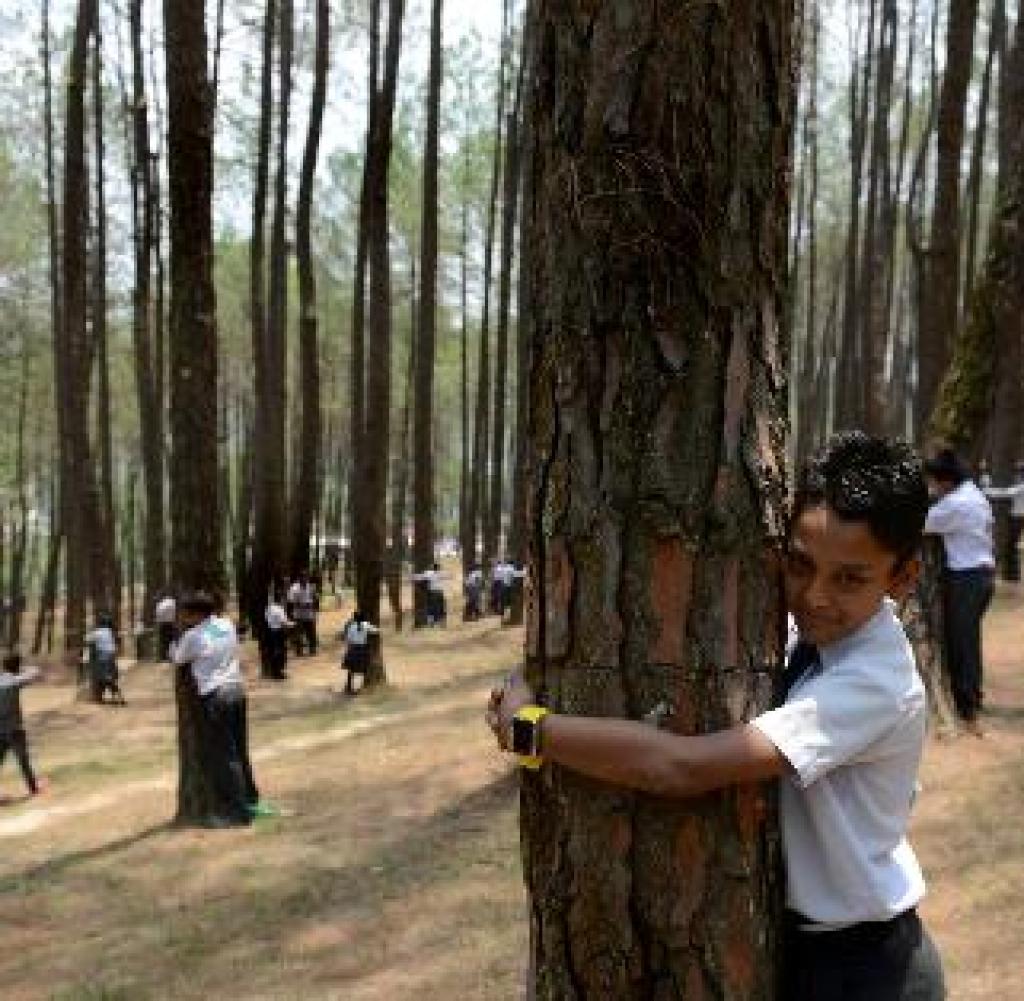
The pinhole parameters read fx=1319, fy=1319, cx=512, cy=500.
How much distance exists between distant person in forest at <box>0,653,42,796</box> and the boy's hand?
1098cm

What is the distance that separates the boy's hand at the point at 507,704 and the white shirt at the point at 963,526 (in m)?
5.80

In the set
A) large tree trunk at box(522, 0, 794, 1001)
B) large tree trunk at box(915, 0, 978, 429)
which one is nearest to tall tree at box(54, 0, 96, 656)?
large tree trunk at box(915, 0, 978, 429)

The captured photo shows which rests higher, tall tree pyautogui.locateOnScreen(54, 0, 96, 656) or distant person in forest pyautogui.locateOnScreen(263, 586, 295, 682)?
tall tree pyautogui.locateOnScreen(54, 0, 96, 656)

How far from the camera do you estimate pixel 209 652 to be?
9.27 meters

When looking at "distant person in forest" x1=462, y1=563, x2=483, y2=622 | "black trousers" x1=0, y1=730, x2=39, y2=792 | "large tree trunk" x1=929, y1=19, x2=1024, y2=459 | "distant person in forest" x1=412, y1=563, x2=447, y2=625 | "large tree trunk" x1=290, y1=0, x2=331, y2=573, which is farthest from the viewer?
"distant person in forest" x1=462, y1=563, x2=483, y2=622

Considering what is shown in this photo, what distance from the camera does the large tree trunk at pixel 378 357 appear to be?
650 inches

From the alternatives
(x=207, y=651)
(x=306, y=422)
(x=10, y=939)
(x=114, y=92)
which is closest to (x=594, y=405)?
(x=10, y=939)

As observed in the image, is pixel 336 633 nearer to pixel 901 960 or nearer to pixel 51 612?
pixel 51 612

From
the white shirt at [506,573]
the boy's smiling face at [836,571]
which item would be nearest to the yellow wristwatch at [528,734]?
the boy's smiling face at [836,571]

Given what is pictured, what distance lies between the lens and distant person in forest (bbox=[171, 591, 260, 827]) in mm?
9211

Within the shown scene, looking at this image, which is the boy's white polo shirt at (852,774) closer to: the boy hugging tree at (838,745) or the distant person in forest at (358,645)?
the boy hugging tree at (838,745)

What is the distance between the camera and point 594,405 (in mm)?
2098

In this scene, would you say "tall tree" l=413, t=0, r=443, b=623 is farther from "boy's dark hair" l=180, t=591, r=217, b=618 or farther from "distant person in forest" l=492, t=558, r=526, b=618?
"boy's dark hair" l=180, t=591, r=217, b=618

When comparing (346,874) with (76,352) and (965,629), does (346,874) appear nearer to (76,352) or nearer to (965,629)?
(965,629)
